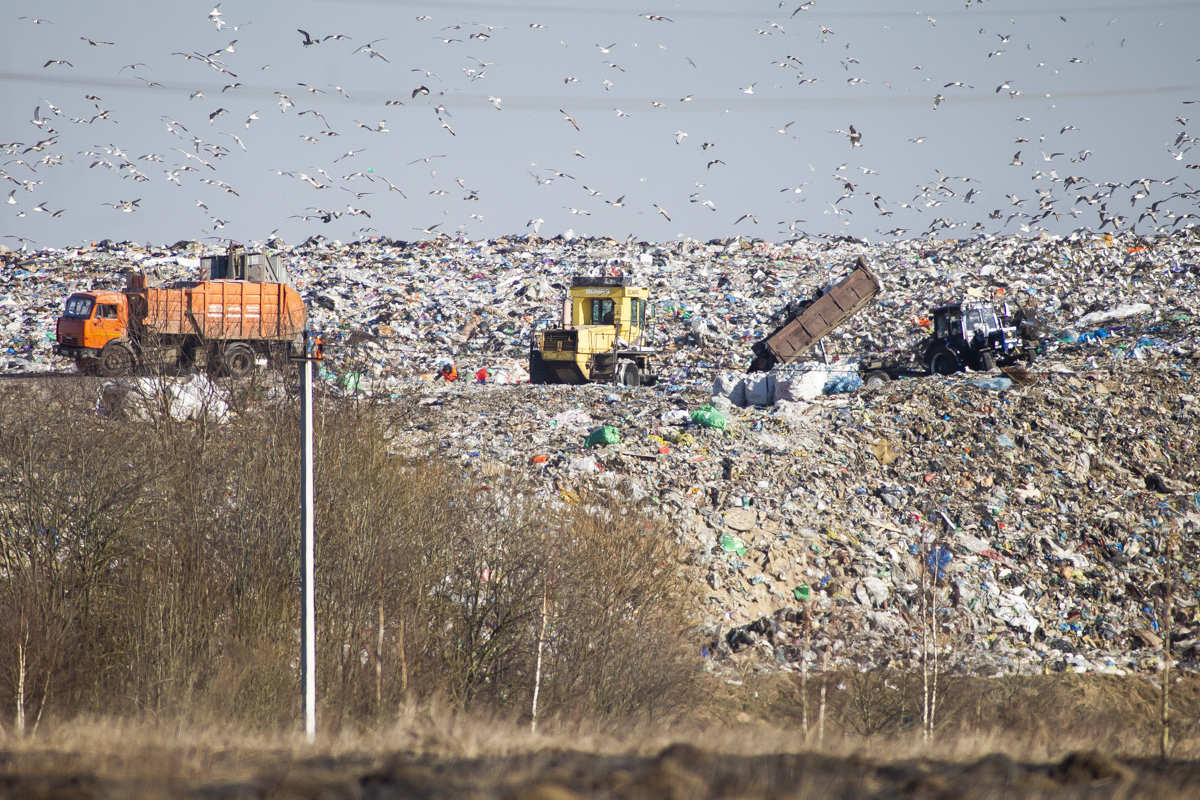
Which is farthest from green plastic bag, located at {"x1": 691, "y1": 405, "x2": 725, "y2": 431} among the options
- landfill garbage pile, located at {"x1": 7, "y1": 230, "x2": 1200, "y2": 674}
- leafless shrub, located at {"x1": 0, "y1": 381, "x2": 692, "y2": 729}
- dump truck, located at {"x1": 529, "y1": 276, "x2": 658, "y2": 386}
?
dump truck, located at {"x1": 529, "y1": 276, "x2": 658, "y2": 386}

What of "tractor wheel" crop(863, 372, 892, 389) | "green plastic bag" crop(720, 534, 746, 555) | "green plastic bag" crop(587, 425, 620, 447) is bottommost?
"green plastic bag" crop(720, 534, 746, 555)

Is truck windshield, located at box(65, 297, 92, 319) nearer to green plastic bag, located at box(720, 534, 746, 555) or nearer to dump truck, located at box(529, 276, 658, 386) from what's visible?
dump truck, located at box(529, 276, 658, 386)

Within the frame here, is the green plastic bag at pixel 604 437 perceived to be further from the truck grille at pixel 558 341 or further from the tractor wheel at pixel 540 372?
the tractor wheel at pixel 540 372

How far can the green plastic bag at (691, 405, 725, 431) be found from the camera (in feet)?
41.4

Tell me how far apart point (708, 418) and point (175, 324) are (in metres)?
9.58

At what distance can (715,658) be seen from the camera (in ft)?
29.5

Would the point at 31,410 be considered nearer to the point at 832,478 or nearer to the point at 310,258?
the point at 832,478

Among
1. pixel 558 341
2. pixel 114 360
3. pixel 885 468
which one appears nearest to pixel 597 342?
pixel 558 341

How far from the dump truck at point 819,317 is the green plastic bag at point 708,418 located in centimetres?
435

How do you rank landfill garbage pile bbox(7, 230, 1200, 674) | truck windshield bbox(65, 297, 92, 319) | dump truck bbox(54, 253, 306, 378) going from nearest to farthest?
1. landfill garbage pile bbox(7, 230, 1200, 674)
2. dump truck bbox(54, 253, 306, 378)
3. truck windshield bbox(65, 297, 92, 319)

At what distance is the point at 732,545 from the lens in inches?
405

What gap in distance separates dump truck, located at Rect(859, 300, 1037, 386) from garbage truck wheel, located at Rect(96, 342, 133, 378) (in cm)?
1264

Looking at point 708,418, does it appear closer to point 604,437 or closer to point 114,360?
point 604,437

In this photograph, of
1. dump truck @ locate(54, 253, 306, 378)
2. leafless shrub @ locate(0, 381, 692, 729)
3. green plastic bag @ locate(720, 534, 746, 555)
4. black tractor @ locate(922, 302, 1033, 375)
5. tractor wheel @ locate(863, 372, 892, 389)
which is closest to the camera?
leafless shrub @ locate(0, 381, 692, 729)
